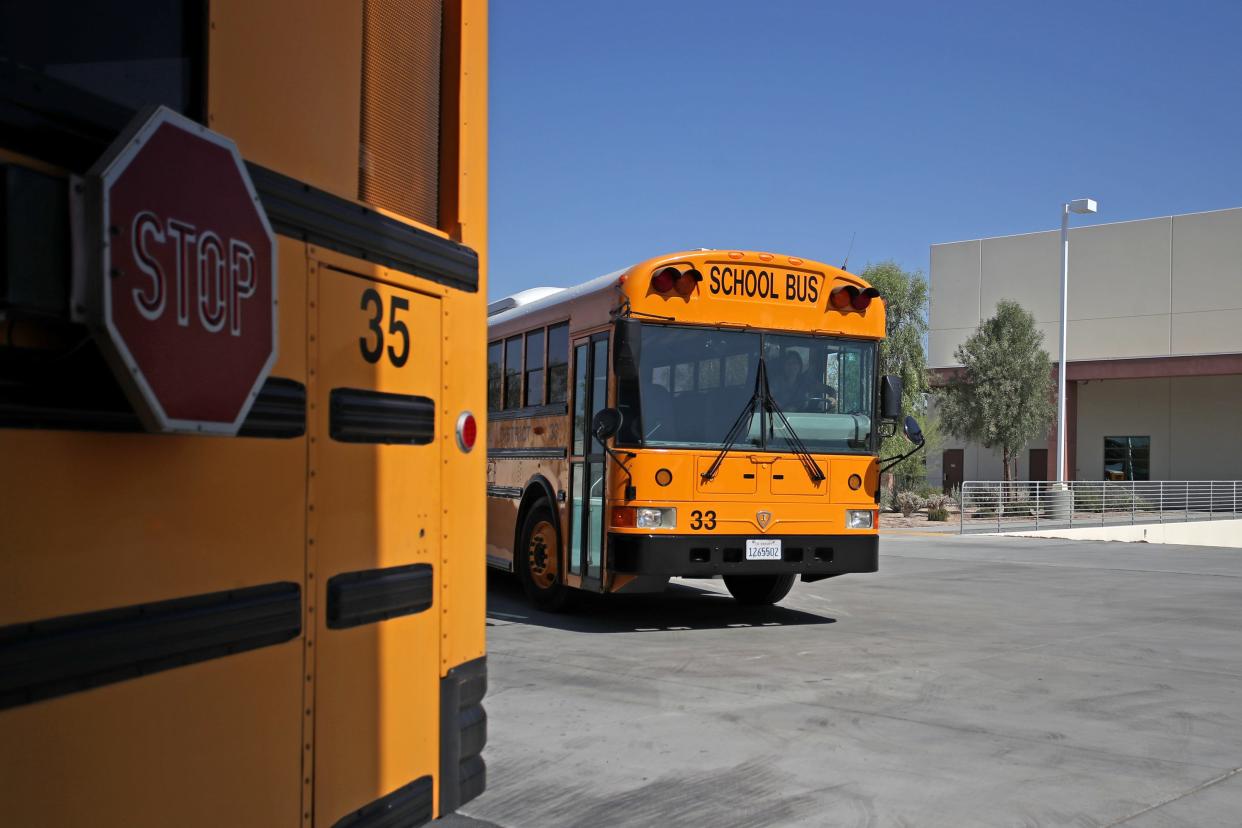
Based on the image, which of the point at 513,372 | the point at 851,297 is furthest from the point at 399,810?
the point at 513,372

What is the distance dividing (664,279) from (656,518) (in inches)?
75.2

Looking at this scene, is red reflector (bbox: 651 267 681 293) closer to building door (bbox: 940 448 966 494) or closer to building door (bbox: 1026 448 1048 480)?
building door (bbox: 1026 448 1048 480)

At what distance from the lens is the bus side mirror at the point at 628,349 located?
912 cm

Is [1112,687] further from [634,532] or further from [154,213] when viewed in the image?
[154,213]

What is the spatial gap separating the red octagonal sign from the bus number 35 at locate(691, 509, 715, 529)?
22.9 feet

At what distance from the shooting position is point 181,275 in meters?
2.21

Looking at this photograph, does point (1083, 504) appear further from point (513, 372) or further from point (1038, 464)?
point (513, 372)

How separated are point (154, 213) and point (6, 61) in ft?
1.10

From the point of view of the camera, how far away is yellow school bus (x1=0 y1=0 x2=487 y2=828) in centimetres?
201

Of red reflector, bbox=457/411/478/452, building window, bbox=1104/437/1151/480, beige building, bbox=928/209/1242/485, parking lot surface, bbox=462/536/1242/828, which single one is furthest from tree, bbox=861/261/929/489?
red reflector, bbox=457/411/478/452

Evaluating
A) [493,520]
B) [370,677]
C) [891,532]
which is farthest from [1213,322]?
[370,677]

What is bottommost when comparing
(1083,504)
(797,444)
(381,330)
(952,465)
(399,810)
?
(1083,504)

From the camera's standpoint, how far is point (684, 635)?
Result: 9586 millimetres

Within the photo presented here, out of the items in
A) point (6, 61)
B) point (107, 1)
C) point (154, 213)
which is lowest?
point (154, 213)
